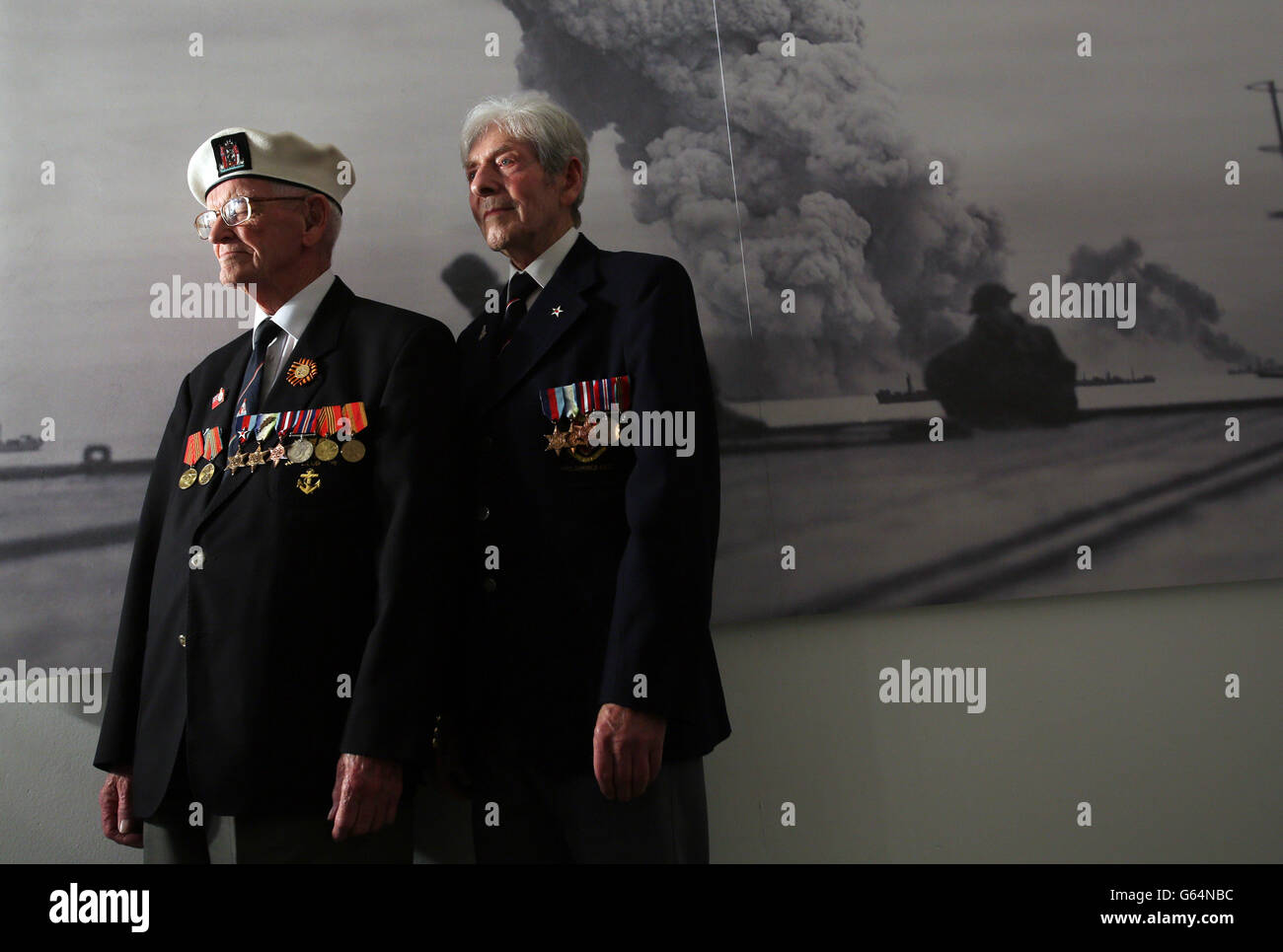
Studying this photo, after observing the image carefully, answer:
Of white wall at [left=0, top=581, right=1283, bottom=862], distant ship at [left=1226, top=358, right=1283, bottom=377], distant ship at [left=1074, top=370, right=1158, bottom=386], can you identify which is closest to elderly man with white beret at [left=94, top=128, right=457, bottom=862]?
white wall at [left=0, top=581, right=1283, bottom=862]

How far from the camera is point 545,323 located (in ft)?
5.08

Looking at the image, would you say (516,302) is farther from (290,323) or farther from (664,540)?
(664,540)

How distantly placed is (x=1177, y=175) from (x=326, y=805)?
1918 millimetres

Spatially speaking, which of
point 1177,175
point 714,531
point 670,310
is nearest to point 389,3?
point 670,310

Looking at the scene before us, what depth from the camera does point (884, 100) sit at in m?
2.04

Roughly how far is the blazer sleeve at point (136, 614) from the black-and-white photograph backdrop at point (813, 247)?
200 mm

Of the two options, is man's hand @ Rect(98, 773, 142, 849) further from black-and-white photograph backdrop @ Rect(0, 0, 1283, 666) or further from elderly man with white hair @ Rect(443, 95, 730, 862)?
elderly man with white hair @ Rect(443, 95, 730, 862)

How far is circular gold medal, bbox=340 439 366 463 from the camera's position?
1490 mm

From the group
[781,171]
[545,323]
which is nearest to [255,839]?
[545,323]

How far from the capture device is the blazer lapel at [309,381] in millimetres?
1511

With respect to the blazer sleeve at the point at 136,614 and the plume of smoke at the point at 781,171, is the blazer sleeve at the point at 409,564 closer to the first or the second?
the blazer sleeve at the point at 136,614

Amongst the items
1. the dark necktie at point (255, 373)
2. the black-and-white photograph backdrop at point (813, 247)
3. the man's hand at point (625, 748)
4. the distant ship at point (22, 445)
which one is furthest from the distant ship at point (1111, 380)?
the distant ship at point (22, 445)

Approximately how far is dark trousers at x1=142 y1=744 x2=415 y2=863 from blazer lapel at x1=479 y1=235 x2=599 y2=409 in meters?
0.60

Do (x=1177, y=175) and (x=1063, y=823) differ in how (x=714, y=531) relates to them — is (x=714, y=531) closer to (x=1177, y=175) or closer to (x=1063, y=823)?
(x=1063, y=823)
